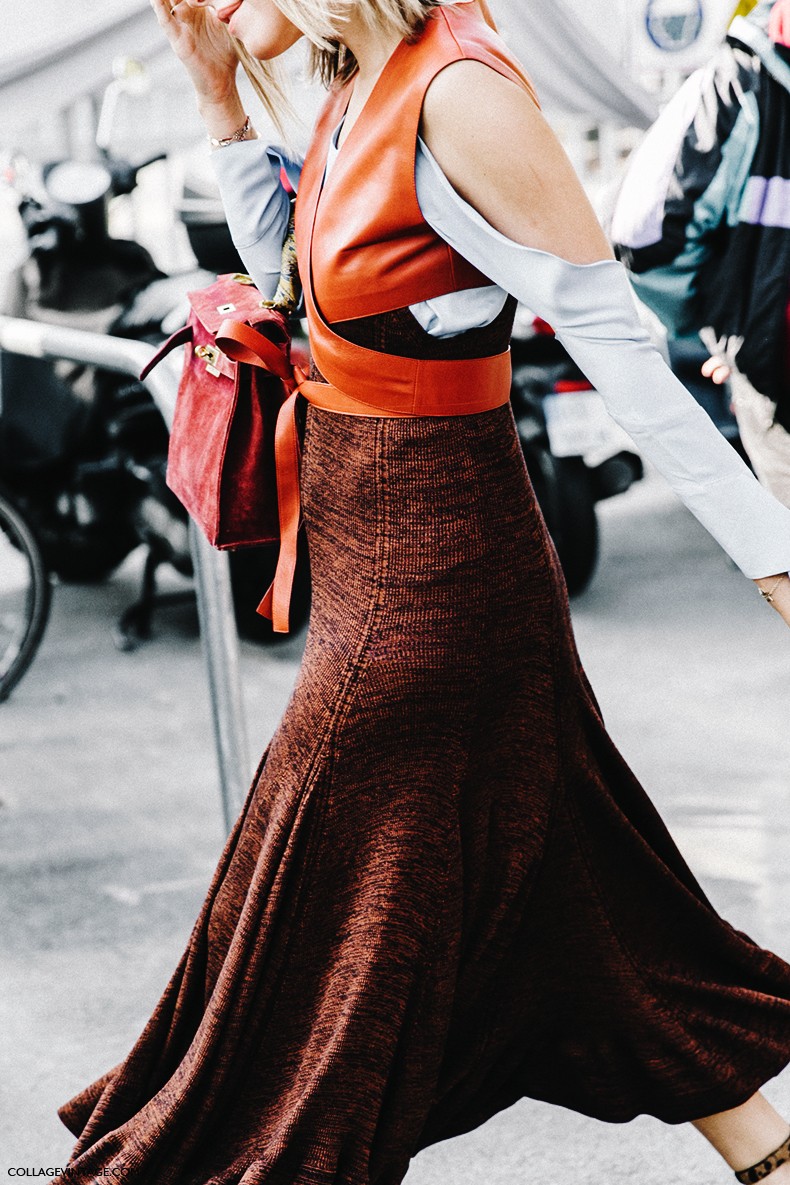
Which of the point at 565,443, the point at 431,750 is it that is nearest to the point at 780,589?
the point at 431,750

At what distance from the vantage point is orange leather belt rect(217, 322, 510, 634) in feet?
5.78

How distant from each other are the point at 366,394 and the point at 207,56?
0.61 meters

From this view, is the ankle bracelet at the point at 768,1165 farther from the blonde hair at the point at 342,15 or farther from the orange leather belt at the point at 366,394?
the blonde hair at the point at 342,15

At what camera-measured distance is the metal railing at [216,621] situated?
2.83 m

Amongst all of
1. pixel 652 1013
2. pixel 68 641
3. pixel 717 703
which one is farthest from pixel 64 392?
pixel 652 1013

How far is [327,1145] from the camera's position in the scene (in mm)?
1841

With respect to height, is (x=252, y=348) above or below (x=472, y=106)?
below

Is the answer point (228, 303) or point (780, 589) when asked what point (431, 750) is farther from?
point (228, 303)

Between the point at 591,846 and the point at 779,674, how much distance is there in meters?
2.56

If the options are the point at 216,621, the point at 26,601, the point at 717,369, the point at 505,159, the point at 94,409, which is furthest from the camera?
the point at 94,409

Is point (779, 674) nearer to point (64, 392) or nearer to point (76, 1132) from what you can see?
point (64, 392)

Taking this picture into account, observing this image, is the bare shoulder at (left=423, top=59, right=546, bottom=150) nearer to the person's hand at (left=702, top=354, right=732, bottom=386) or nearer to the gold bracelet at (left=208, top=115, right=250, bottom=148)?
the gold bracelet at (left=208, top=115, right=250, bottom=148)

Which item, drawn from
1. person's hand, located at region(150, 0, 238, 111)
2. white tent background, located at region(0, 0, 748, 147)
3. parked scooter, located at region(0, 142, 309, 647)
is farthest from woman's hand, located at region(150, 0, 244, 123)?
white tent background, located at region(0, 0, 748, 147)

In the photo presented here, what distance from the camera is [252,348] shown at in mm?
1925
